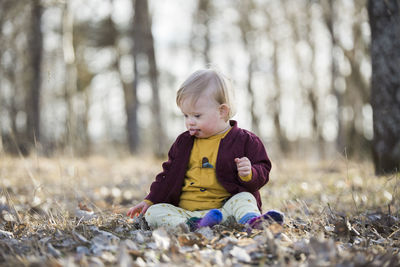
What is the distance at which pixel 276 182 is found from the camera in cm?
546

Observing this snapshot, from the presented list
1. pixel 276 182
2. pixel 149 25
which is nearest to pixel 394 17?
pixel 276 182

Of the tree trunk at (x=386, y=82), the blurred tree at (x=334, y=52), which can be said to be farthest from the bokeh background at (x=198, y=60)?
the tree trunk at (x=386, y=82)

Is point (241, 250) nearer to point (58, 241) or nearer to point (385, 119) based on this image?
point (58, 241)

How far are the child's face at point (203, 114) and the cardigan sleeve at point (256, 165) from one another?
0.28 meters

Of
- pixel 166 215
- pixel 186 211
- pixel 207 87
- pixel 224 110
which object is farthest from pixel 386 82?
pixel 166 215

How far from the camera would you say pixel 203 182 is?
8.29 feet

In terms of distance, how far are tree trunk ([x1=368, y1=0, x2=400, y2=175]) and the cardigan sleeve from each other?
2.91 m

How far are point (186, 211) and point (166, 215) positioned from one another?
20 cm

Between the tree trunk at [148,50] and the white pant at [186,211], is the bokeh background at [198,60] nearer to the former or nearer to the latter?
the tree trunk at [148,50]

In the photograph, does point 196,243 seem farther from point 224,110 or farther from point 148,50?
point 148,50

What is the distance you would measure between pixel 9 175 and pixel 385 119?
553cm

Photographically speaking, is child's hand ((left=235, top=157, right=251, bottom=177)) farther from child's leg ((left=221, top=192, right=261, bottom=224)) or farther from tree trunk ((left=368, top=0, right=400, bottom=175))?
tree trunk ((left=368, top=0, right=400, bottom=175))

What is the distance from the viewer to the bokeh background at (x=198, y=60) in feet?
32.4

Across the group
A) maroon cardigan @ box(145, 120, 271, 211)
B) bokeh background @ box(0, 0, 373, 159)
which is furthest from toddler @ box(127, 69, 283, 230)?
bokeh background @ box(0, 0, 373, 159)
